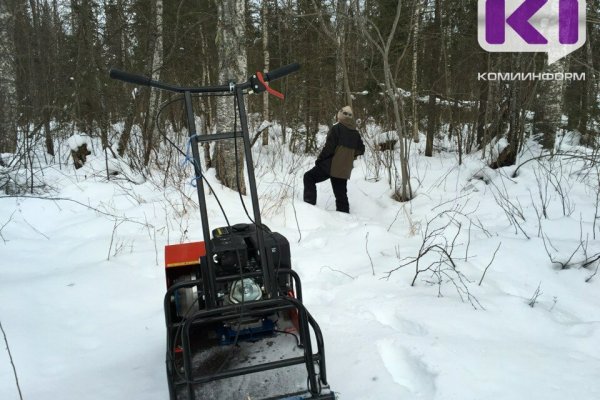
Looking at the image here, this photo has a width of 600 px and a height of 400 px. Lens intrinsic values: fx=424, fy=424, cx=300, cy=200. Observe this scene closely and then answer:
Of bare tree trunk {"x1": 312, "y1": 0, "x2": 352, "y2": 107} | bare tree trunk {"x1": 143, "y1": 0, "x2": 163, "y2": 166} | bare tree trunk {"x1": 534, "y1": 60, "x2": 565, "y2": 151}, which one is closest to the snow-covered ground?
bare tree trunk {"x1": 534, "y1": 60, "x2": 565, "y2": 151}

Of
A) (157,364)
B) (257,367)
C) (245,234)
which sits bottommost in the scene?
(157,364)

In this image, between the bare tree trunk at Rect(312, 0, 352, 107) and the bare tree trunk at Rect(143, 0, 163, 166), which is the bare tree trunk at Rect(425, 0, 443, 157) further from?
the bare tree trunk at Rect(143, 0, 163, 166)

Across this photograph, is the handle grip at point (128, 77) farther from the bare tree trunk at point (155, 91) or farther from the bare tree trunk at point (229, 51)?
the bare tree trunk at point (155, 91)

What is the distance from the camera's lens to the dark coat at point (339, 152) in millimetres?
5824

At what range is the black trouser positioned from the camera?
594 cm

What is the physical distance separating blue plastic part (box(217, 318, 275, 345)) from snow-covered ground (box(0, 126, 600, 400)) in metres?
0.39

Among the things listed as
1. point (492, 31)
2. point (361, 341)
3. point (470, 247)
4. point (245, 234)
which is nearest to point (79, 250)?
point (245, 234)

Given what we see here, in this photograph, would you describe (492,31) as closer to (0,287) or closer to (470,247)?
(470,247)

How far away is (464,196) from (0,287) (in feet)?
17.5

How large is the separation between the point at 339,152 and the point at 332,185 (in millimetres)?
487

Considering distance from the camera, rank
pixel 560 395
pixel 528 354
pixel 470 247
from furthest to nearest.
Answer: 1. pixel 470 247
2. pixel 528 354
3. pixel 560 395

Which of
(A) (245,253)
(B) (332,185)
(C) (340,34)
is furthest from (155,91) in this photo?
(A) (245,253)

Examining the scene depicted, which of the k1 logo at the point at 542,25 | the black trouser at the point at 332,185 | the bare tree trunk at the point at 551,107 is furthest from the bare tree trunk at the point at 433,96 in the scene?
the black trouser at the point at 332,185

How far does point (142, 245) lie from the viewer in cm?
421
